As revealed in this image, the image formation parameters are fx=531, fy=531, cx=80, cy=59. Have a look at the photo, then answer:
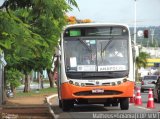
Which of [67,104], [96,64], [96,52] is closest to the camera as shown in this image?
[96,64]

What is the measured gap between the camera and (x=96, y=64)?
20844 millimetres

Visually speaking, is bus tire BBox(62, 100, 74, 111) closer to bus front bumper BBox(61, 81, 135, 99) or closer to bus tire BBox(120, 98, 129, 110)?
bus front bumper BBox(61, 81, 135, 99)

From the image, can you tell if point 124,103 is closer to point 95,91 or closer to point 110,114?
point 95,91

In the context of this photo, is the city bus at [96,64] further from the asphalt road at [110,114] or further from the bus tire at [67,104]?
the asphalt road at [110,114]

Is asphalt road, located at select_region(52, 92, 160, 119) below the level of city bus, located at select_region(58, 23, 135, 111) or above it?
below

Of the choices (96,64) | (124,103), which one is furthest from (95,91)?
(124,103)

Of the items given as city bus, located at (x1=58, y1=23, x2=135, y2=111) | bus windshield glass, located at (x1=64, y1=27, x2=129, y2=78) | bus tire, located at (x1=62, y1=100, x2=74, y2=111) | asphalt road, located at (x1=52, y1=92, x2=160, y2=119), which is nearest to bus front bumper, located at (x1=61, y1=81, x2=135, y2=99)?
city bus, located at (x1=58, y1=23, x2=135, y2=111)

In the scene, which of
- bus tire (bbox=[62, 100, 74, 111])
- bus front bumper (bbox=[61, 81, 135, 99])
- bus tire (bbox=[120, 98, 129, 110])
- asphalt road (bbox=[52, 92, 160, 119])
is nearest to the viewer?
asphalt road (bbox=[52, 92, 160, 119])

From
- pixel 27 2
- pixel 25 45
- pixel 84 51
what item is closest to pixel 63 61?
pixel 84 51

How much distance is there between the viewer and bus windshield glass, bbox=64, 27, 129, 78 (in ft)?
67.9

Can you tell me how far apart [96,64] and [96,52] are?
1.71 feet

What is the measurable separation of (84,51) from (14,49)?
30.2ft

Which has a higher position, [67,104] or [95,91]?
[95,91]

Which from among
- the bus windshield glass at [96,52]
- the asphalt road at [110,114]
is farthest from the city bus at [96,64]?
the asphalt road at [110,114]
